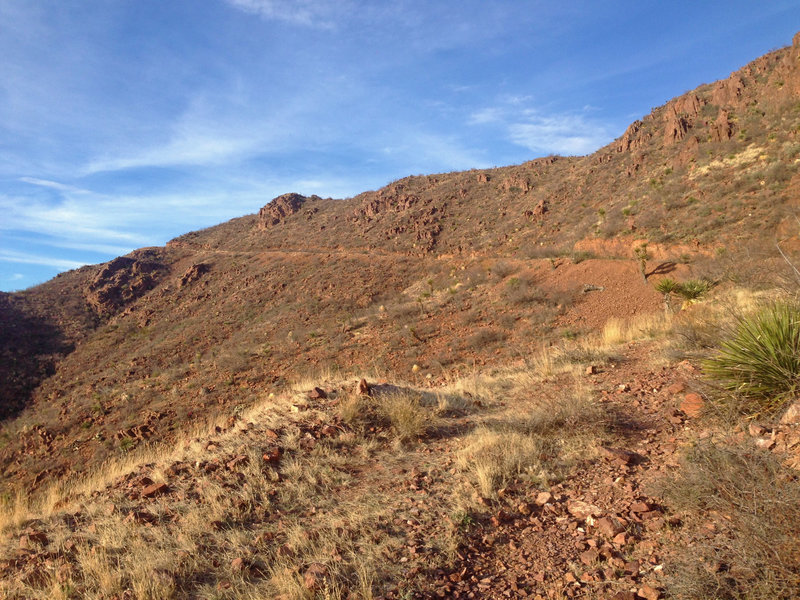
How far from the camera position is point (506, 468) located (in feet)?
13.2

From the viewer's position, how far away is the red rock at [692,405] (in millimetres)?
4375

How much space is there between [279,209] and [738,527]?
57113mm

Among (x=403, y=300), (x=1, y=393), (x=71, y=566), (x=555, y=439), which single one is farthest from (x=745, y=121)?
(x=1, y=393)

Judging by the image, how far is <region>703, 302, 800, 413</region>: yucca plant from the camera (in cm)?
380

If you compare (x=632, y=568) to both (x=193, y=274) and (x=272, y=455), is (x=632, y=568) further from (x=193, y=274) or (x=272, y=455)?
(x=193, y=274)

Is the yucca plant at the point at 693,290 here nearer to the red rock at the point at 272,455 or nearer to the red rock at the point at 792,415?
the red rock at the point at 792,415

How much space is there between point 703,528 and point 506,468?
1612 mm

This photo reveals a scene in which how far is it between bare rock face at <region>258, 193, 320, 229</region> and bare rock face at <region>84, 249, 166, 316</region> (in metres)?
13.3

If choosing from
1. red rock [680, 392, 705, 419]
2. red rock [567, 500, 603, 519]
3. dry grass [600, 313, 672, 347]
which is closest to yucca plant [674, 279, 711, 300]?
dry grass [600, 313, 672, 347]

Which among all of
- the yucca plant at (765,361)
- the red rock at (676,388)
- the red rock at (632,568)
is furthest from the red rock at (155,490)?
the red rock at (676,388)

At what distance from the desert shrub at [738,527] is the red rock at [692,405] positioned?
55.4 inches

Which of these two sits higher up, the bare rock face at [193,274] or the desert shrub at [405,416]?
the bare rock face at [193,274]

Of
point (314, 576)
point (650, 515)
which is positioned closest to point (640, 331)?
point (650, 515)

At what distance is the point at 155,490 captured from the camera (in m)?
4.33
